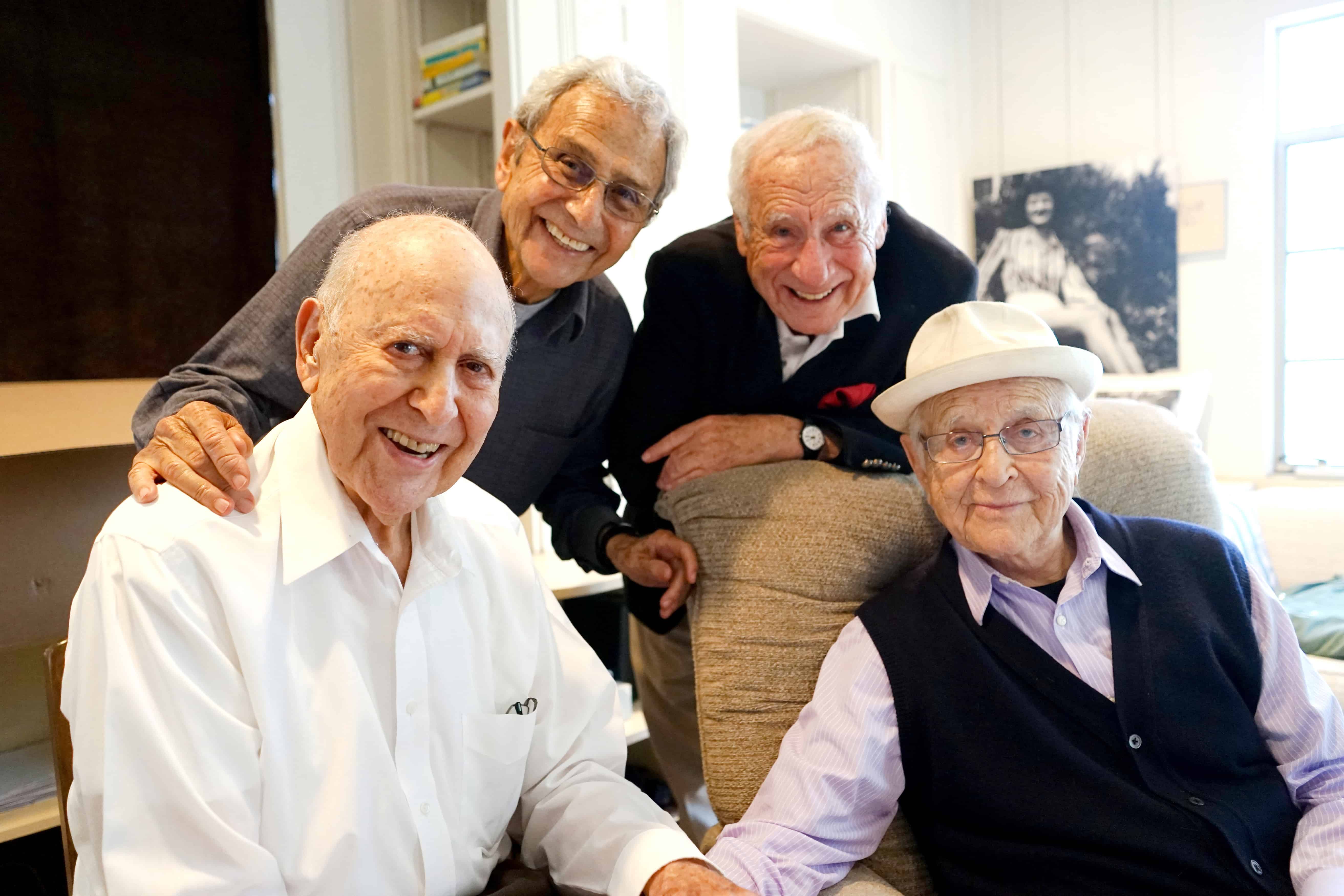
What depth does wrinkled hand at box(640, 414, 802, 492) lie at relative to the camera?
1.77 m

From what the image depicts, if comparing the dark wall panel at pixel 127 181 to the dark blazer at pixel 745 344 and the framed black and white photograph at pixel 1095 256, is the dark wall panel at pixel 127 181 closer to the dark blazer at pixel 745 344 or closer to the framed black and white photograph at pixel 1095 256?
the dark blazer at pixel 745 344

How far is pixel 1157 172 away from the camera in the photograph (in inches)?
171

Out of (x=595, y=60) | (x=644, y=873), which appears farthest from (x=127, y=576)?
(x=595, y=60)

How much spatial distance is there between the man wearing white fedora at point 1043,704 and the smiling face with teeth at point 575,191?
572mm

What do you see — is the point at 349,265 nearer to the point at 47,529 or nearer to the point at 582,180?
the point at 582,180

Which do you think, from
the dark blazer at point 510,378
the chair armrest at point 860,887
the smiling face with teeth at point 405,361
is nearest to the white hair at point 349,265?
the smiling face with teeth at point 405,361

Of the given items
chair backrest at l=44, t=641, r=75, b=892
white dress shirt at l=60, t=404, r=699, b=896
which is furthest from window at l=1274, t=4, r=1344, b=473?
chair backrest at l=44, t=641, r=75, b=892

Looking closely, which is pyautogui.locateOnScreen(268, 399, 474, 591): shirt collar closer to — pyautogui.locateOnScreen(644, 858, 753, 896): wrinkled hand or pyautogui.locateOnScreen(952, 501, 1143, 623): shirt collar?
pyautogui.locateOnScreen(644, 858, 753, 896): wrinkled hand

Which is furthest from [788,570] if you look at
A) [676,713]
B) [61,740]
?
[61,740]

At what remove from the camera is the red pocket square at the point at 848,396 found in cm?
184

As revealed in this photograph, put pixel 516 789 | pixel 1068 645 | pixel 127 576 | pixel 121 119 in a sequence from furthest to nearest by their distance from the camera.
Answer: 1. pixel 121 119
2. pixel 1068 645
3. pixel 516 789
4. pixel 127 576

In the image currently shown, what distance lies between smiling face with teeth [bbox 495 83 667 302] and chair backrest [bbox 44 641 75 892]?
35.6 inches

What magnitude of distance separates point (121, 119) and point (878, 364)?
7.03 ft

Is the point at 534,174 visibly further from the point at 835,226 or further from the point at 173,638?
the point at 173,638
